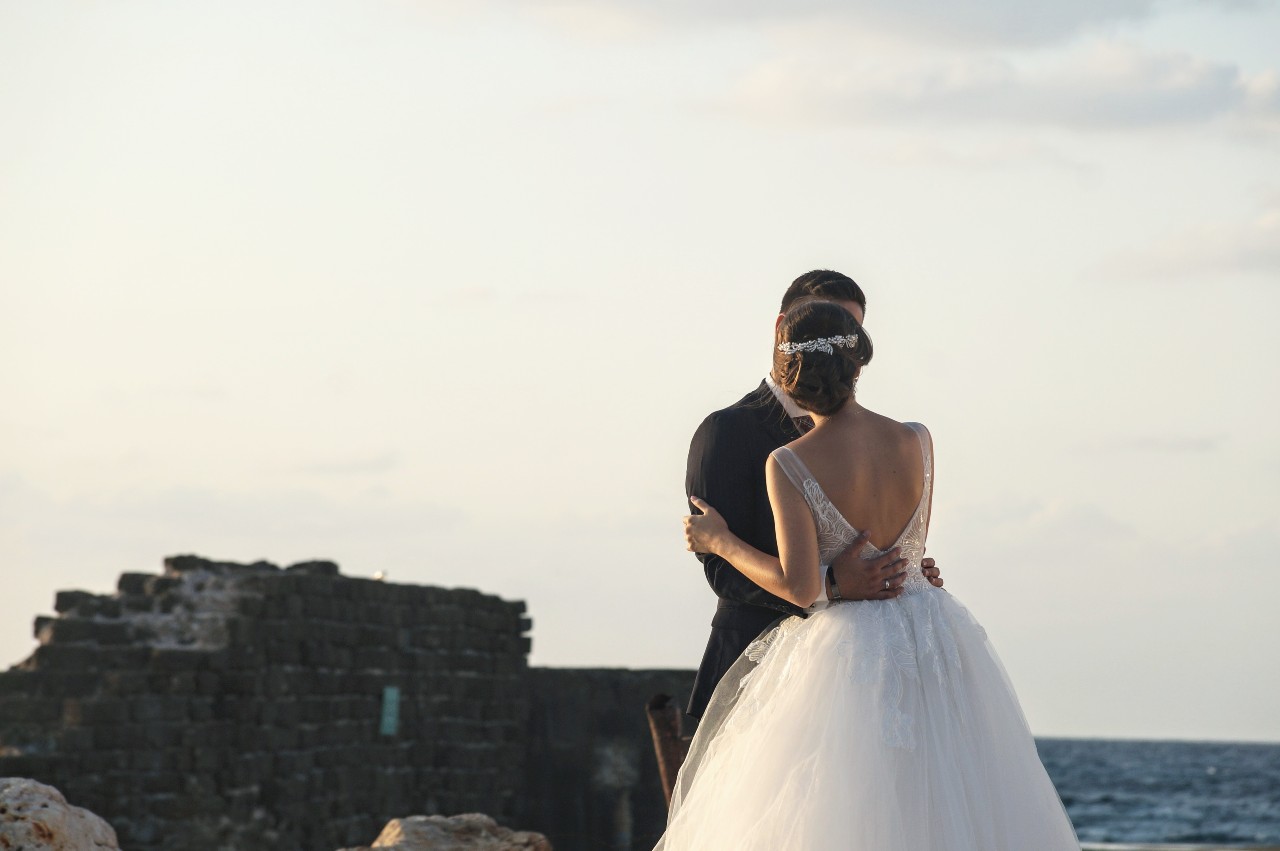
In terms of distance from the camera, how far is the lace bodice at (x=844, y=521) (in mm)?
4213

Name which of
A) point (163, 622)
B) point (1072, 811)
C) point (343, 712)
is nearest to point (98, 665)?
point (163, 622)

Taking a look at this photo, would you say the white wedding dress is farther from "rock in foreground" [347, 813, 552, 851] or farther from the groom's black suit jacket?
"rock in foreground" [347, 813, 552, 851]

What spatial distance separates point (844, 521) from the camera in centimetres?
423

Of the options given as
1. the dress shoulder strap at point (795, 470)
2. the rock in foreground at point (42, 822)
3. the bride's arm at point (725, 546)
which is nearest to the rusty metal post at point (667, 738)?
the bride's arm at point (725, 546)

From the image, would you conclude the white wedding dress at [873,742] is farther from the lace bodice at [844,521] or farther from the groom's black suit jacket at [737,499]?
the groom's black suit jacket at [737,499]

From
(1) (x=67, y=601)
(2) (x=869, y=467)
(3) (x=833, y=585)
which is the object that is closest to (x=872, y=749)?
(3) (x=833, y=585)

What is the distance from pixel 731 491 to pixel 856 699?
641mm

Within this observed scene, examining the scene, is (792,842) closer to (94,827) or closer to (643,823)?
(94,827)

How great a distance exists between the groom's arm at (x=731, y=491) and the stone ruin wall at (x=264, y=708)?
6624 millimetres

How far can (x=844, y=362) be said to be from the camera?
4.25 meters

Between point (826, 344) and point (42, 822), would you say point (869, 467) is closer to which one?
point (826, 344)

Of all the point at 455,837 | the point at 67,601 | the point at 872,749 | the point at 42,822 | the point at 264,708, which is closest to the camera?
the point at 872,749

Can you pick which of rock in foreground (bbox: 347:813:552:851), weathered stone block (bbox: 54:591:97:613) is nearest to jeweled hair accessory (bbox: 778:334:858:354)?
rock in foreground (bbox: 347:813:552:851)

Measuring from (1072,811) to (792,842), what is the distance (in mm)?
50578
